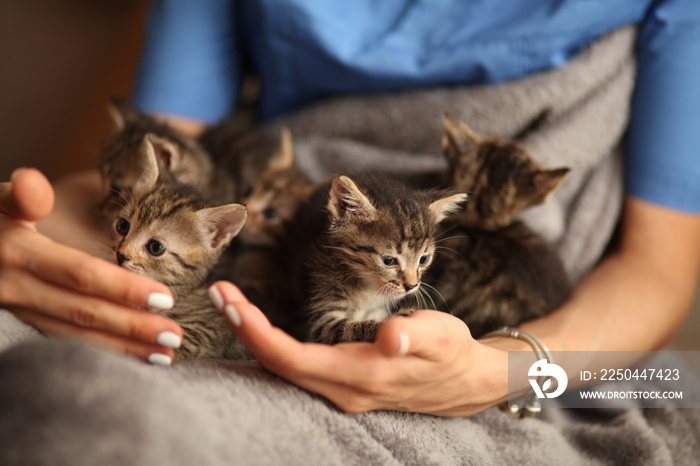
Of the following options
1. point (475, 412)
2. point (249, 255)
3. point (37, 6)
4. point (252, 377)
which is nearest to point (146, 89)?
point (249, 255)

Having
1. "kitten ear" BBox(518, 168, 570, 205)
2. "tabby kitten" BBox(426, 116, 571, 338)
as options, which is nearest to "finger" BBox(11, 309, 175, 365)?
"tabby kitten" BBox(426, 116, 571, 338)

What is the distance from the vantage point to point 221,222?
3.80 feet

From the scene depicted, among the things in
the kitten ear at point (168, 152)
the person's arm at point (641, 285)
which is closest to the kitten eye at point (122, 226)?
the kitten ear at point (168, 152)

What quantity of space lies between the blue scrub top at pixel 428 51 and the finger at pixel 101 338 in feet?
3.53

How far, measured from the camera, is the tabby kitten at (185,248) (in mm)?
1105

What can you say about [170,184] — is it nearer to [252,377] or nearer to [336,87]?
[252,377]

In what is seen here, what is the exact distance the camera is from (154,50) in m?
1.81

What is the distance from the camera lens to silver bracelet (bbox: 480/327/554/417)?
117cm

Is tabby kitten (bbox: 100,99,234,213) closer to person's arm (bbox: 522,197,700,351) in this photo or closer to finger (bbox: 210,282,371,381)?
finger (bbox: 210,282,371,381)

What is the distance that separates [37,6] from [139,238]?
6.83 ft

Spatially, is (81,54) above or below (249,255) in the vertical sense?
above

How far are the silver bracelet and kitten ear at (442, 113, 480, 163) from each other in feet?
1.62

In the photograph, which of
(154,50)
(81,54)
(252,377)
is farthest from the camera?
(81,54)

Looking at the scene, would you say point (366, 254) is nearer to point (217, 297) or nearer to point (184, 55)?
point (217, 297)
